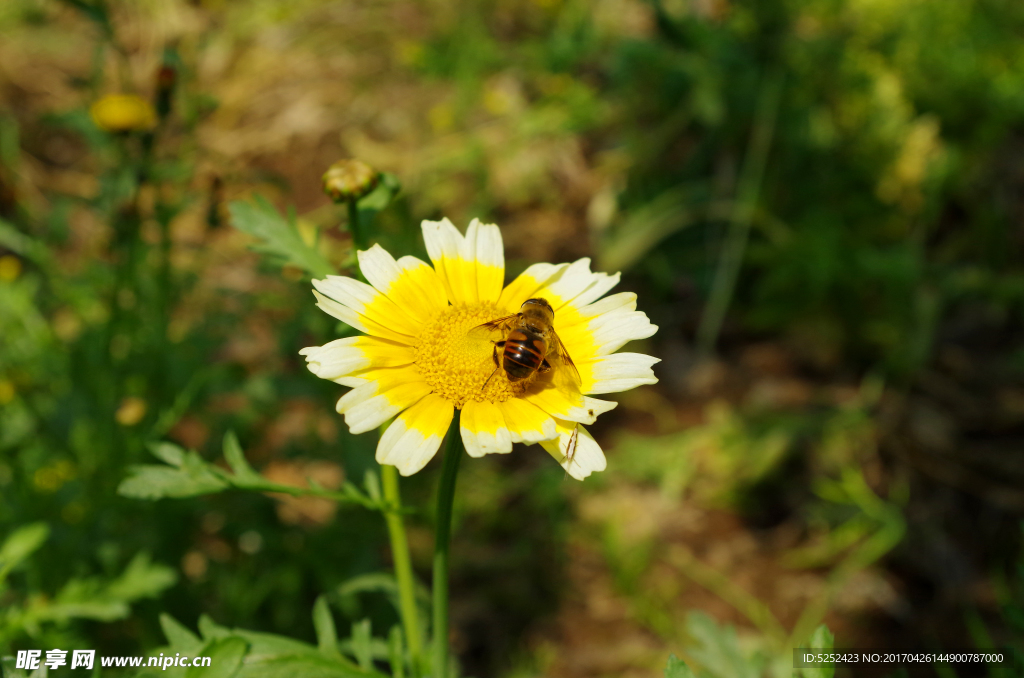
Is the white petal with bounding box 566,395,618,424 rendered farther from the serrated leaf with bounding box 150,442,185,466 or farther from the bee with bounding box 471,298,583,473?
the serrated leaf with bounding box 150,442,185,466

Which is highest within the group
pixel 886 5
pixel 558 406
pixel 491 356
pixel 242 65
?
pixel 242 65

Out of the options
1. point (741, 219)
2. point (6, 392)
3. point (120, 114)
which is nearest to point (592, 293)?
point (120, 114)

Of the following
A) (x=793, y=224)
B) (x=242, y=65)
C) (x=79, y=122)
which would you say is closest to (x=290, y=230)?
(x=79, y=122)

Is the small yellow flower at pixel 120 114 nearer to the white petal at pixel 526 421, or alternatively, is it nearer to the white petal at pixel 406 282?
the white petal at pixel 406 282

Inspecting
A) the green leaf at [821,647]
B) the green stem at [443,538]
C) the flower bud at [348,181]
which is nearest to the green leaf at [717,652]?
the green leaf at [821,647]

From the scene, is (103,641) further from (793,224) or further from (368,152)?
(793,224)

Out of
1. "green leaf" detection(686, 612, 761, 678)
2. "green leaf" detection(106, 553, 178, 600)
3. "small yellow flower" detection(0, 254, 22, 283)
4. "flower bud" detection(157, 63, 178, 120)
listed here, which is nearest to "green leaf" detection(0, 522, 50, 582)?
"green leaf" detection(106, 553, 178, 600)
